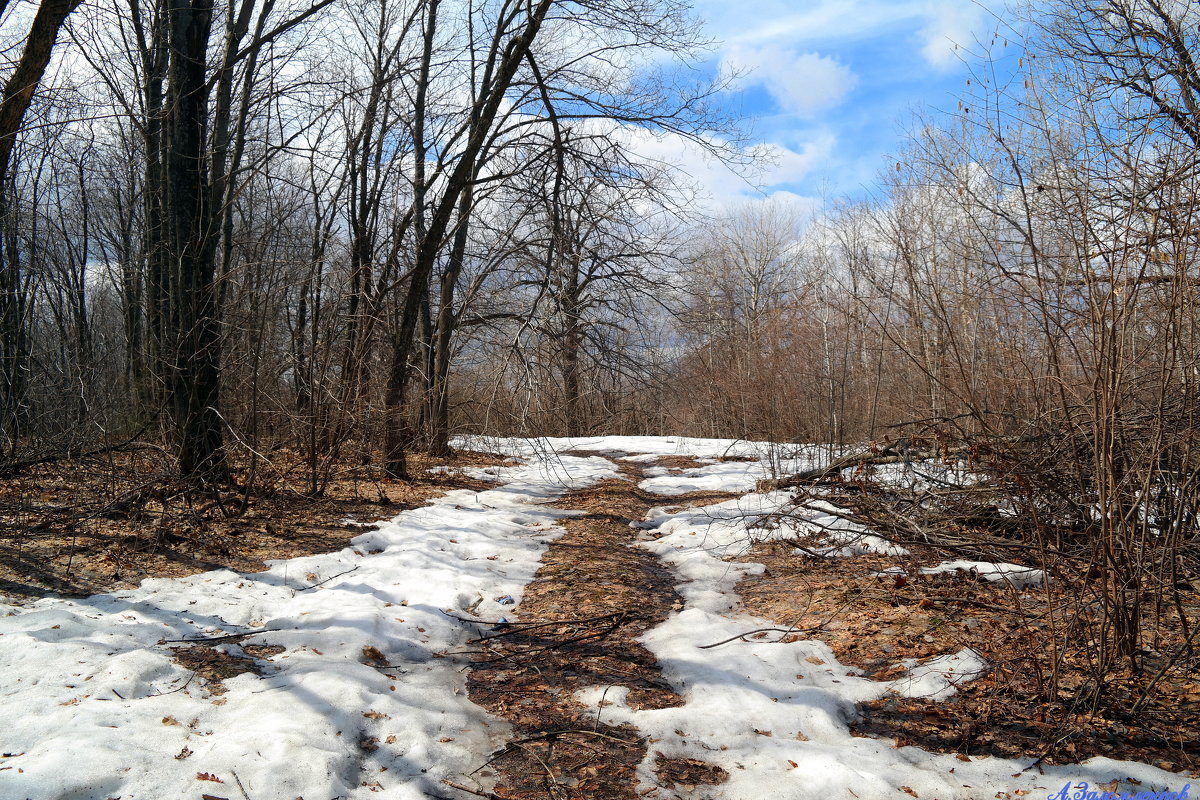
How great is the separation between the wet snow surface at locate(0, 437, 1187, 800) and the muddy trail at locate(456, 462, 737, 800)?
0.09 m

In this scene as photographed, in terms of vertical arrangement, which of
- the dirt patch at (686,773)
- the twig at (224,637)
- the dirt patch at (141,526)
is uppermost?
the dirt patch at (141,526)

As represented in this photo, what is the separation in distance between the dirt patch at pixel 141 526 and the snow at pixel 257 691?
0.33 metres

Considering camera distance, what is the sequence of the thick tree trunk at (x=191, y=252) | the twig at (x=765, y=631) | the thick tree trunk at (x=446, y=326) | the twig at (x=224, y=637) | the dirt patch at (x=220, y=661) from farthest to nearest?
the thick tree trunk at (x=446, y=326) → the thick tree trunk at (x=191, y=252) → the twig at (x=765, y=631) → the twig at (x=224, y=637) → the dirt patch at (x=220, y=661)

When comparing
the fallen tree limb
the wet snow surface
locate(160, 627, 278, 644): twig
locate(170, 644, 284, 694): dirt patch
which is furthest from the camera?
the fallen tree limb

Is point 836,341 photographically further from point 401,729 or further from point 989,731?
point 401,729

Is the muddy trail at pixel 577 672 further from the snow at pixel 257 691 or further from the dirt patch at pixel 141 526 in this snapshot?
the dirt patch at pixel 141 526

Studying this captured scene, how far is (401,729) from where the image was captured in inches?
107

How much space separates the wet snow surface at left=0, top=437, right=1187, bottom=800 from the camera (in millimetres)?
2307

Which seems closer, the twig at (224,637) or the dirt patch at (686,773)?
the dirt patch at (686,773)

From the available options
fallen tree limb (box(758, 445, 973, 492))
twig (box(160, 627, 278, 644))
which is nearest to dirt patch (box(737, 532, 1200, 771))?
fallen tree limb (box(758, 445, 973, 492))

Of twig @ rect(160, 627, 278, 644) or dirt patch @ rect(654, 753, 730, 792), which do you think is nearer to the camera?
dirt patch @ rect(654, 753, 730, 792)

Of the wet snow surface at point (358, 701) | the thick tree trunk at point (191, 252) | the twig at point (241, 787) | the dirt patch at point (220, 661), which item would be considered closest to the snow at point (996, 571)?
the wet snow surface at point (358, 701)

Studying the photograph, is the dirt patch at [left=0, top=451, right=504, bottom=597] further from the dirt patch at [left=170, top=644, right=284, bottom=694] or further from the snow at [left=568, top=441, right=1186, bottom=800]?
the snow at [left=568, top=441, right=1186, bottom=800]

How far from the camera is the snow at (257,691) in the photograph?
2.26m
